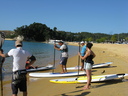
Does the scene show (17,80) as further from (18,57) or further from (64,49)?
(64,49)

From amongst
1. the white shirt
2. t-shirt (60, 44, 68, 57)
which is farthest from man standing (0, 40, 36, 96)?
t-shirt (60, 44, 68, 57)

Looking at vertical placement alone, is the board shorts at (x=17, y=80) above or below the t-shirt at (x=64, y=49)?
below

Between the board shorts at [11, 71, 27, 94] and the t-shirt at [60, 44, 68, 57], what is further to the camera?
the t-shirt at [60, 44, 68, 57]

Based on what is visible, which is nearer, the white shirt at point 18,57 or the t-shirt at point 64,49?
the white shirt at point 18,57

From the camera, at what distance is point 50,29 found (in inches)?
5108

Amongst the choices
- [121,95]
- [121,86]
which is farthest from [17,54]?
[121,86]

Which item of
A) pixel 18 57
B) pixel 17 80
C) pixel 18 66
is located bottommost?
pixel 17 80

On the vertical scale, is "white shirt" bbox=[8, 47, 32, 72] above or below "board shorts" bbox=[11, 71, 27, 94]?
above

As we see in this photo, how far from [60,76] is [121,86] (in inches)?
137

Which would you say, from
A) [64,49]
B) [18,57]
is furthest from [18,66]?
[64,49]

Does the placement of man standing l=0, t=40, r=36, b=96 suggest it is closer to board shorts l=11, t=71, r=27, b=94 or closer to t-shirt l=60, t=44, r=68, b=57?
board shorts l=11, t=71, r=27, b=94

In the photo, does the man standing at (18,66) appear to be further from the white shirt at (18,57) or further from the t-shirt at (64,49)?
the t-shirt at (64,49)

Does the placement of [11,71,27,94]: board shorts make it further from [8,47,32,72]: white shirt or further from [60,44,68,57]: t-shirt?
[60,44,68,57]: t-shirt

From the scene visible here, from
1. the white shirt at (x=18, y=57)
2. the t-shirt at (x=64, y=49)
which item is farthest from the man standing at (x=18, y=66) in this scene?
the t-shirt at (x=64, y=49)
